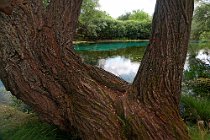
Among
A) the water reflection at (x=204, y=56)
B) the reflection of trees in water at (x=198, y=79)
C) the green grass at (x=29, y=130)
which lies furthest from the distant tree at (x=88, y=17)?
the green grass at (x=29, y=130)

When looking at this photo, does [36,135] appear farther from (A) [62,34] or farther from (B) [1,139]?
(A) [62,34]

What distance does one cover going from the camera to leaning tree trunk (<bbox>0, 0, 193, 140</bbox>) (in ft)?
9.88

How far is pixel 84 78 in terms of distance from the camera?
3.19m

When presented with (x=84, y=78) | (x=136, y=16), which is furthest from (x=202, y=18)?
(x=136, y=16)

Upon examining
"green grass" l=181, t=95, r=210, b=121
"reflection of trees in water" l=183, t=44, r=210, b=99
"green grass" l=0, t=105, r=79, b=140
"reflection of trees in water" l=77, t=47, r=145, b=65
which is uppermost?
"green grass" l=0, t=105, r=79, b=140

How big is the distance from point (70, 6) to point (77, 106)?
96 centimetres

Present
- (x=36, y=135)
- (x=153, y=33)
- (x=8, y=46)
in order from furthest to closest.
A: (x=36, y=135) → (x=153, y=33) → (x=8, y=46)

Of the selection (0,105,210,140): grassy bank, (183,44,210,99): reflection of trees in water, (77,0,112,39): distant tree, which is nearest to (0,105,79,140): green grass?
(0,105,210,140): grassy bank

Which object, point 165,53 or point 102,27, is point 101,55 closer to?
point 102,27

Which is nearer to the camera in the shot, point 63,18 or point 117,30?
point 63,18

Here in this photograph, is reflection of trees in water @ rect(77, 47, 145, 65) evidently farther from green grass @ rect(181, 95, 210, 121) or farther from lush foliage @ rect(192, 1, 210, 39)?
green grass @ rect(181, 95, 210, 121)

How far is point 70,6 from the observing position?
3338mm

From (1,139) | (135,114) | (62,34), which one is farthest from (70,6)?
(1,139)

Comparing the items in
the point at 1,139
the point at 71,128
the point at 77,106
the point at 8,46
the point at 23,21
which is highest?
the point at 23,21
